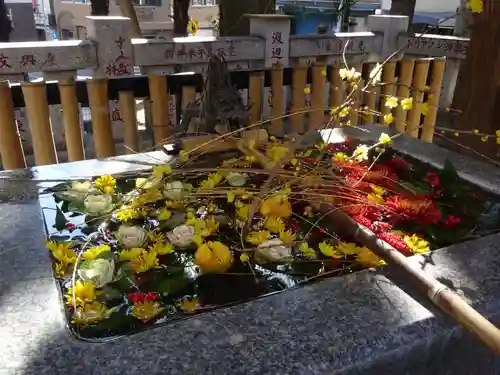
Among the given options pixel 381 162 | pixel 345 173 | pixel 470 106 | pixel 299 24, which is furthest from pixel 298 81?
pixel 299 24

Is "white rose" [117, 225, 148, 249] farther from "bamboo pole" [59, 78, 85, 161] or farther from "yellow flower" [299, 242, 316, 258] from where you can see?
"bamboo pole" [59, 78, 85, 161]

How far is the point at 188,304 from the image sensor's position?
1148 millimetres

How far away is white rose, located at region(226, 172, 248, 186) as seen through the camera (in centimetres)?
176

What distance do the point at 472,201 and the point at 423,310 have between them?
0.76 metres

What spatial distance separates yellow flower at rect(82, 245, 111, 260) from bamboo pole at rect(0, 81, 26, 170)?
2107 millimetres

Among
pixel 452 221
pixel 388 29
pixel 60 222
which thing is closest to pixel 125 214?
pixel 60 222

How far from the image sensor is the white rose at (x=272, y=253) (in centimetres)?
133

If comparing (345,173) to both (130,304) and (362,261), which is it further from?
(130,304)

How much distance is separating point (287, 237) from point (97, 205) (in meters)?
0.66

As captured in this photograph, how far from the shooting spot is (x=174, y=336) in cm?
99

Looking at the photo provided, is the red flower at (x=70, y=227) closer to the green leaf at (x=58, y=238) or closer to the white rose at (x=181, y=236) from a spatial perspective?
the green leaf at (x=58, y=238)

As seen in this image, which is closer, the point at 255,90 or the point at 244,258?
the point at 244,258

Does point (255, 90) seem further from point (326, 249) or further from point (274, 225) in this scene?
point (326, 249)

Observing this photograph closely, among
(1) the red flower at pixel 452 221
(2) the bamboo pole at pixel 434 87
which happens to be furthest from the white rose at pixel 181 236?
(2) the bamboo pole at pixel 434 87
